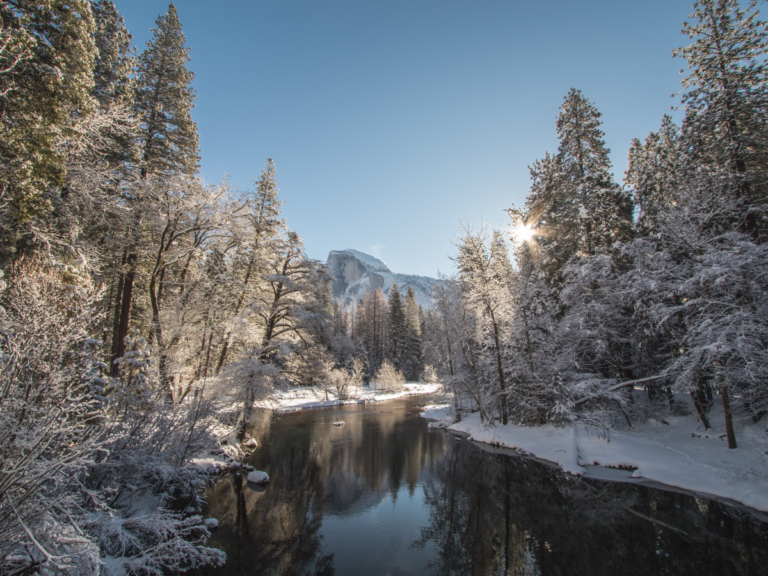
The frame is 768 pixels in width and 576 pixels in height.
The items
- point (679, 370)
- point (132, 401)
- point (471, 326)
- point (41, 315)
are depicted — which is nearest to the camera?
point (41, 315)

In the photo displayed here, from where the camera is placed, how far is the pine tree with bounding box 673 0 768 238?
11.6 m

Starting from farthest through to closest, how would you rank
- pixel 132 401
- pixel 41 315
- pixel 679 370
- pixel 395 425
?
pixel 395 425, pixel 679 370, pixel 132 401, pixel 41 315

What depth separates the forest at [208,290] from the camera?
534 cm

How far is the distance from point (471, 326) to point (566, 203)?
29.7ft

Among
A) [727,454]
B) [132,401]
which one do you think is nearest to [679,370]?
[727,454]

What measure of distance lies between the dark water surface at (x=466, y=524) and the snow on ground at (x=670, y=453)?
759mm

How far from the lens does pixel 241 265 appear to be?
17.0 m

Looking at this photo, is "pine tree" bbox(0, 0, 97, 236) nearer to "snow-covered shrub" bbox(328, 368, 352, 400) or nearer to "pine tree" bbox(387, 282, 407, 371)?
"snow-covered shrub" bbox(328, 368, 352, 400)

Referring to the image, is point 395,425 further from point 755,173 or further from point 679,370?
point 755,173

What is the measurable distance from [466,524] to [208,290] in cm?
1318

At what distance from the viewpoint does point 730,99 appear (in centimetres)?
1195

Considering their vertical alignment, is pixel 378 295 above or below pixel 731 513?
above

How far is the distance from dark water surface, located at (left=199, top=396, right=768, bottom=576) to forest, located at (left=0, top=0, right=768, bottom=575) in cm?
188

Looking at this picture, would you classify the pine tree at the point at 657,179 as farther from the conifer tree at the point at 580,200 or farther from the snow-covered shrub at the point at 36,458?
the snow-covered shrub at the point at 36,458
